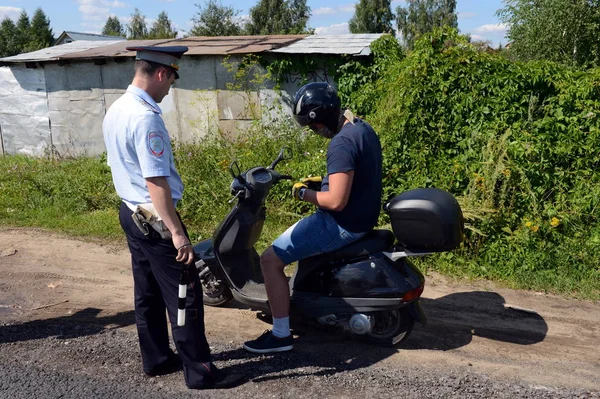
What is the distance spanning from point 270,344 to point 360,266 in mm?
855

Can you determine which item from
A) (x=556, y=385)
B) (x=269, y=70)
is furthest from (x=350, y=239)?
(x=269, y=70)

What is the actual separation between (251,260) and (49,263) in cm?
286

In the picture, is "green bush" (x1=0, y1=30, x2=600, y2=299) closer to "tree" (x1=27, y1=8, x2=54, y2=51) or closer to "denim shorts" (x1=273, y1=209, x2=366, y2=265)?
"denim shorts" (x1=273, y1=209, x2=366, y2=265)

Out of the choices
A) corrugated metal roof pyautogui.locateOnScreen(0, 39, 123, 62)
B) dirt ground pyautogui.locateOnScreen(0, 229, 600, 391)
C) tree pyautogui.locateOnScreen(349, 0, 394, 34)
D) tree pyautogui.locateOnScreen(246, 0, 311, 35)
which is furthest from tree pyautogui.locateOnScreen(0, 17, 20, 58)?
dirt ground pyautogui.locateOnScreen(0, 229, 600, 391)

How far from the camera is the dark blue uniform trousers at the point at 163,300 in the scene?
3.60 m

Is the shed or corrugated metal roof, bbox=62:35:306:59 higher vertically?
corrugated metal roof, bbox=62:35:306:59

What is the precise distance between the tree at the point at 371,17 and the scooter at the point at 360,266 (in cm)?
4854

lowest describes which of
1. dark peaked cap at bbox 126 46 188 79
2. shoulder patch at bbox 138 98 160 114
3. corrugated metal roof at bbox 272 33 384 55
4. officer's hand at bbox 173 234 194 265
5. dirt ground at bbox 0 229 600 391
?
dirt ground at bbox 0 229 600 391

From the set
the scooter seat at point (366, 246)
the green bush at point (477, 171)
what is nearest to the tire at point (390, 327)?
the scooter seat at point (366, 246)

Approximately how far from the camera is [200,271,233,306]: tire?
4.95 meters

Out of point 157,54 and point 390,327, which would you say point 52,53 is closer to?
point 157,54

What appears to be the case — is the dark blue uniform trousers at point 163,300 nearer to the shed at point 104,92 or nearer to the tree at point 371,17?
the shed at point 104,92

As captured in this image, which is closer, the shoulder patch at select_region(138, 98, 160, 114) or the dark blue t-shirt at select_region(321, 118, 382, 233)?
the shoulder patch at select_region(138, 98, 160, 114)

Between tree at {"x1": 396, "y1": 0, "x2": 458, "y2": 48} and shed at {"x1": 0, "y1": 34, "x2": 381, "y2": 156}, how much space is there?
45.1m
